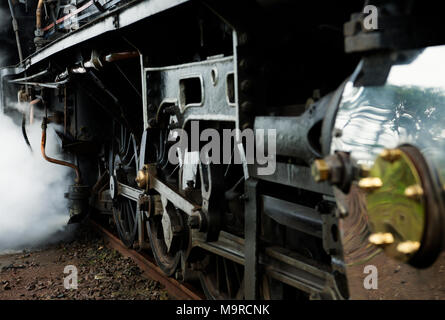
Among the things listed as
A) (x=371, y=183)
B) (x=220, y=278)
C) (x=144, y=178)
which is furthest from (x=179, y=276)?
(x=371, y=183)

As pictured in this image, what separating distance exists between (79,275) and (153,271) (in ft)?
2.54

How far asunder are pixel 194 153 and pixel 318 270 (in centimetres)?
116

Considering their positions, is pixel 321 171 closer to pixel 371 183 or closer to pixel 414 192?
pixel 371 183

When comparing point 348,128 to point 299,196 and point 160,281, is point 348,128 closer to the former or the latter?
point 299,196

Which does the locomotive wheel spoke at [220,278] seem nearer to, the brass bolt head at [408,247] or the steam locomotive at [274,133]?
the steam locomotive at [274,133]

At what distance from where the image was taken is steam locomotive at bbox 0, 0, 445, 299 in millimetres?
1436

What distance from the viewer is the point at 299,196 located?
2.56 meters

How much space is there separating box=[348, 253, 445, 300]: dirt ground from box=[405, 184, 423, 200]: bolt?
63cm

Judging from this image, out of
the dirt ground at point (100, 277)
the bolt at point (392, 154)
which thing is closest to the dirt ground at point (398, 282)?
the dirt ground at point (100, 277)

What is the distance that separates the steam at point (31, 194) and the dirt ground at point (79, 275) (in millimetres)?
422

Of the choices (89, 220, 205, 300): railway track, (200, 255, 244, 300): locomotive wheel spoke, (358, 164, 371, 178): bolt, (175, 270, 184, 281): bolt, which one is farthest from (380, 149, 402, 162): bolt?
(175, 270, 184, 281): bolt

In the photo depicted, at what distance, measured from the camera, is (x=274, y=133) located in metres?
2.12

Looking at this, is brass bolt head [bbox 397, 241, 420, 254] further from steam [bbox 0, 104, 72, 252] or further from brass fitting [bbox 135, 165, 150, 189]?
steam [bbox 0, 104, 72, 252]

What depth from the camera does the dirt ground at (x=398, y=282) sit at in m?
1.83
